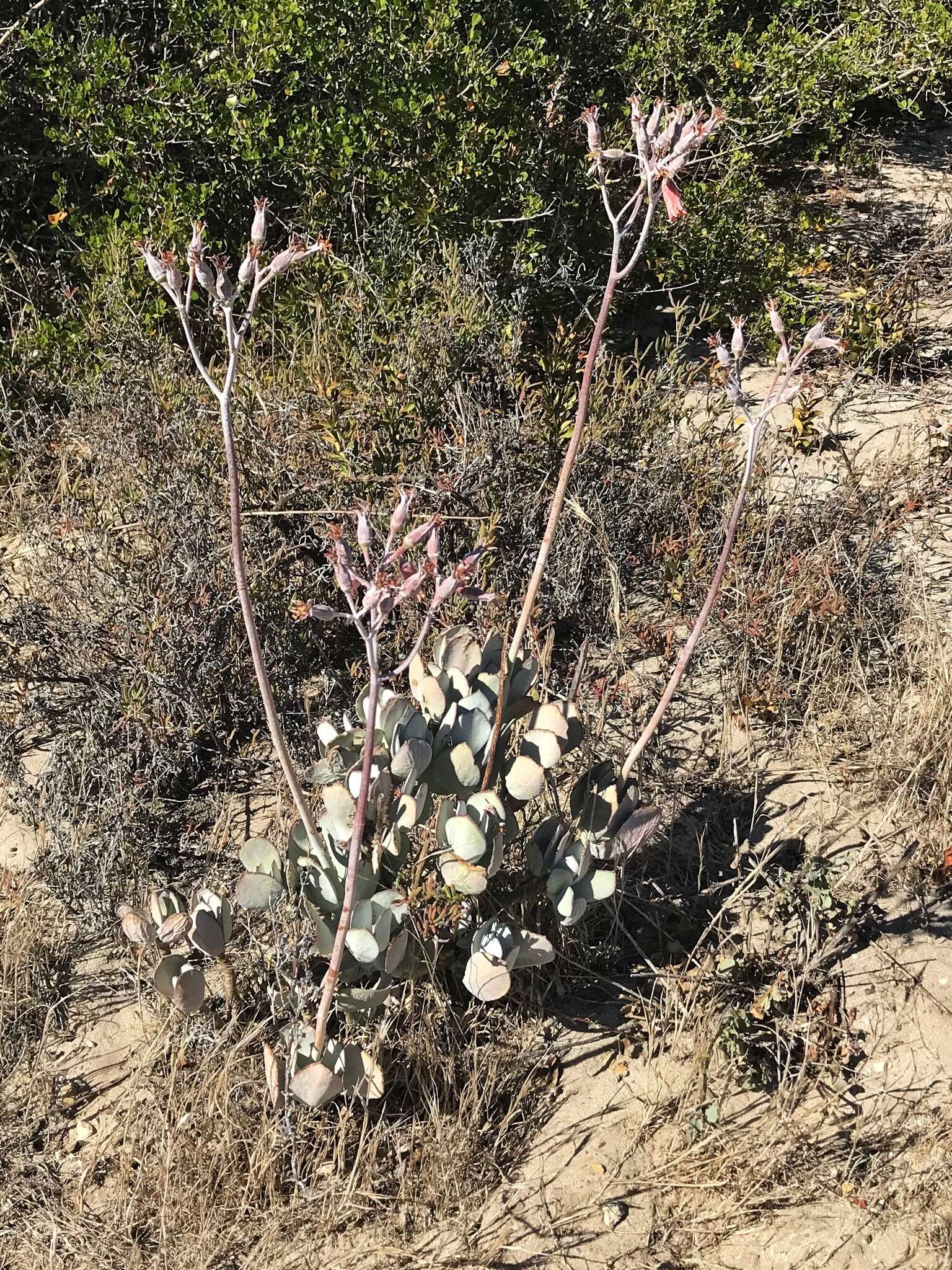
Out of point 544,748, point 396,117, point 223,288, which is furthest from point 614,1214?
point 396,117

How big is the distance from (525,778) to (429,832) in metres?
0.31

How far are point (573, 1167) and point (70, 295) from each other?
3690 millimetres

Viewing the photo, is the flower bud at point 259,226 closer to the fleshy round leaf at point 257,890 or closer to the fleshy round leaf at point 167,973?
the fleshy round leaf at point 257,890

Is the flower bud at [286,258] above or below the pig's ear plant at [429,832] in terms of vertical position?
above

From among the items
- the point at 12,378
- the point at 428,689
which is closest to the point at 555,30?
the point at 12,378

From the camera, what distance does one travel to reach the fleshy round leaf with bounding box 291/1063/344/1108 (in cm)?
210

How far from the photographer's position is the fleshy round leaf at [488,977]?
2.25m

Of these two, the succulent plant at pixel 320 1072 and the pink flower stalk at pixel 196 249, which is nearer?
the pink flower stalk at pixel 196 249

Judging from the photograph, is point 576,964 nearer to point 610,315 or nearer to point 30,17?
point 610,315

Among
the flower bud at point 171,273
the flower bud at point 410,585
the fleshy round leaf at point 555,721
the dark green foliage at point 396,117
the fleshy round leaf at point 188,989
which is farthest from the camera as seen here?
the dark green foliage at point 396,117

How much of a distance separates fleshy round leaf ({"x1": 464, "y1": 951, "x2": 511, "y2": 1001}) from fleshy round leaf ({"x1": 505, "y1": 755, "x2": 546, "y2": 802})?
326 mm

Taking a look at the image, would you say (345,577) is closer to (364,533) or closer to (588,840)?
(364,533)

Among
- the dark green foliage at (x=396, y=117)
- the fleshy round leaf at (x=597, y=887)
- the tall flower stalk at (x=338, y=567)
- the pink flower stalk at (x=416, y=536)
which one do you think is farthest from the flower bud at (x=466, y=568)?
the dark green foliage at (x=396, y=117)

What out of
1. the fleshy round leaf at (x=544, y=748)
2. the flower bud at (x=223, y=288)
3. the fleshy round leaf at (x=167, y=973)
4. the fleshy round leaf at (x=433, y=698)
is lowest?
the fleshy round leaf at (x=167, y=973)
